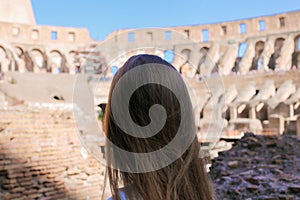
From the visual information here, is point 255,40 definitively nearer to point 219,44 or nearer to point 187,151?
point 219,44

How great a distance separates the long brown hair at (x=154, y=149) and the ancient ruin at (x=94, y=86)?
0.64 meters

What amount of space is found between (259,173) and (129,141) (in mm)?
5165

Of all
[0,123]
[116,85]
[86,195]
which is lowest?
[86,195]

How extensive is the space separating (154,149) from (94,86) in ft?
5.94

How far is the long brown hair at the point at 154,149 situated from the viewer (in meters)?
1.21

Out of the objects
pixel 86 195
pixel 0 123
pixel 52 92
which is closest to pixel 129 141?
pixel 86 195

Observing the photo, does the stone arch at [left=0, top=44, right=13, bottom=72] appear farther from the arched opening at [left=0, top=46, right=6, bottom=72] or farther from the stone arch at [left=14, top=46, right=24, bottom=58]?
the stone arch at [left=14, top=46, right=24, bottom=58]

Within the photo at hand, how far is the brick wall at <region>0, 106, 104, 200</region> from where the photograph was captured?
7.37 metres

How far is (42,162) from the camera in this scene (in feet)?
27.2

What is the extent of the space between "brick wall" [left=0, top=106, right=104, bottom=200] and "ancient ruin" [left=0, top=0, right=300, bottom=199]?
27 millimetres

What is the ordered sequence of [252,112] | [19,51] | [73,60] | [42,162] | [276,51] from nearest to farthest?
[42,162], [252,112], [276,51], [19,51], [73,60]

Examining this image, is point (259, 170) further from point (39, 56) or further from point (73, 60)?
point (39, 56)

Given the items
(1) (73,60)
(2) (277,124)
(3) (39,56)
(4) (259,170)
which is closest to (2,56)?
(3) (39,56)

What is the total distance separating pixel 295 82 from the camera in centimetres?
2509
